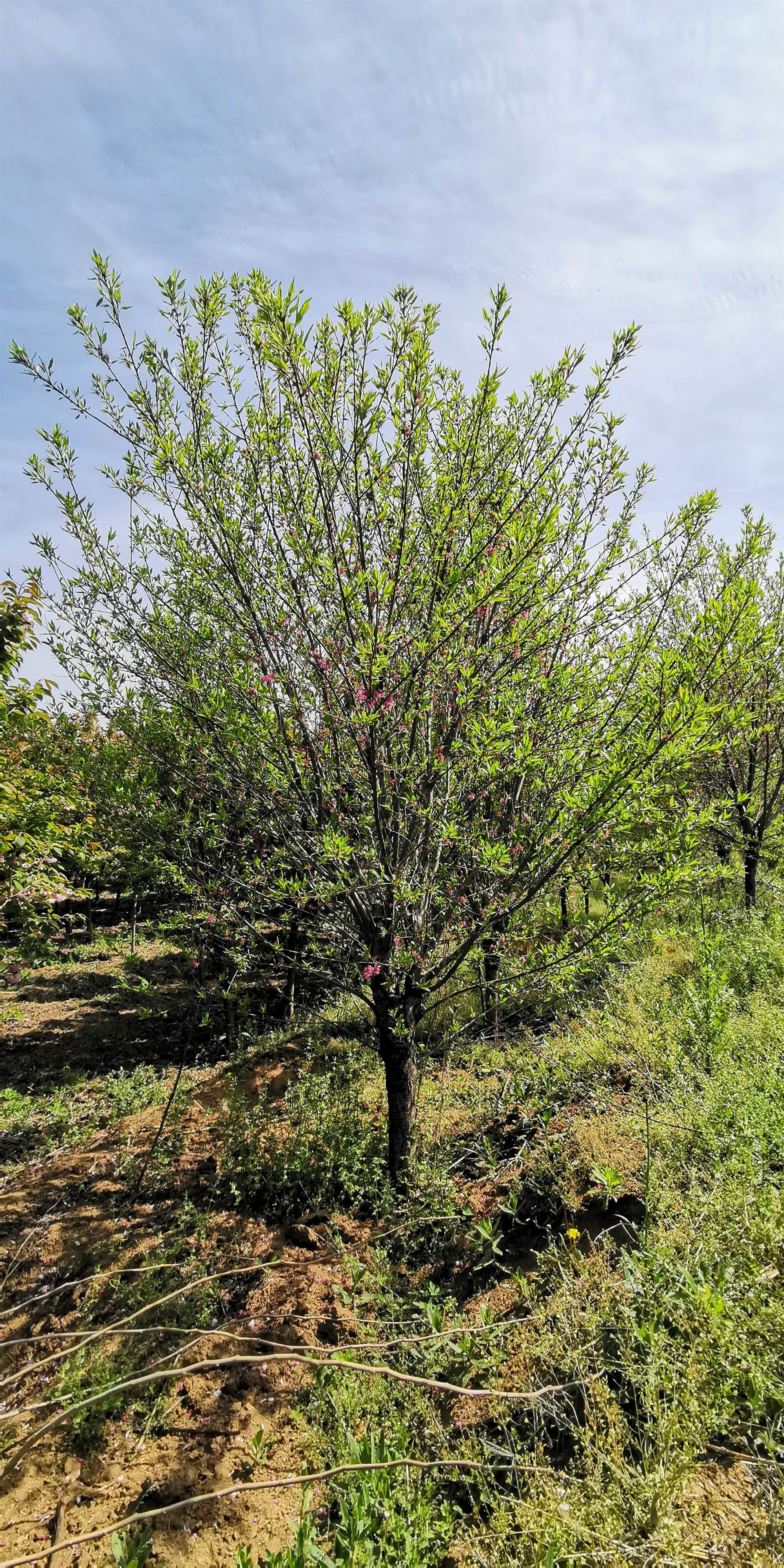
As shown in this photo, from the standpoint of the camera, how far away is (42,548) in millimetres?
4297

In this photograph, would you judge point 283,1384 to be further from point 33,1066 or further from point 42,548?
point 33,1066

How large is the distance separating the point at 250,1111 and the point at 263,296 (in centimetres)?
687

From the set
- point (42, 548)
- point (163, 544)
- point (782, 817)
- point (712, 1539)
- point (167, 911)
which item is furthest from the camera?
point (782, 817)

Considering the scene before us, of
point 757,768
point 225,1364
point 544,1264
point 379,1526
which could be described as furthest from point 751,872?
point 225,1364

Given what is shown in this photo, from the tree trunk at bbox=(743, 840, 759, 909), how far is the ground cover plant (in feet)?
17.1

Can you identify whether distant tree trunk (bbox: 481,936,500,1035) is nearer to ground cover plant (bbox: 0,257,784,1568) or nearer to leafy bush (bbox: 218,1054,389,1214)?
ground cover plant (bbox: 0,257,784,1568)

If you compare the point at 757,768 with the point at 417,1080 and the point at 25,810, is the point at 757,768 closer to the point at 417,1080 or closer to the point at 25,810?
the point at 417,1080

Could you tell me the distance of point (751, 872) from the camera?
10977 mm

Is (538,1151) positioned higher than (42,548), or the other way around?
(42,548)

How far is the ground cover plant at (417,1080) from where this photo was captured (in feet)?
9.19

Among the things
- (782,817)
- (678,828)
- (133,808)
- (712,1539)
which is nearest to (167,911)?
(133,808)

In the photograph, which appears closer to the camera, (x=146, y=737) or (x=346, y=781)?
(x=346, y=781)

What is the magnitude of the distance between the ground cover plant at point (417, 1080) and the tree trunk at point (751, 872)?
5216 millimetres

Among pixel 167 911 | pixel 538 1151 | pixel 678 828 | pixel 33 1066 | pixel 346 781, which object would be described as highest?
pixel 346 781
